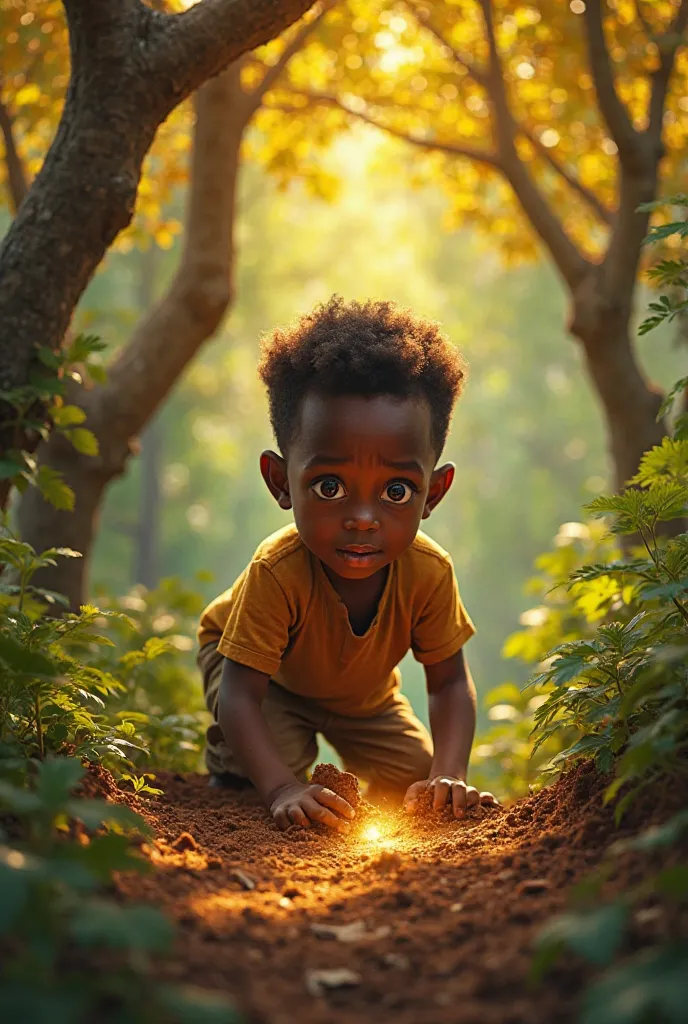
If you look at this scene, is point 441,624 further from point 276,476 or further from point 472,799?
point 276,476

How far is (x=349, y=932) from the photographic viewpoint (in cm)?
190

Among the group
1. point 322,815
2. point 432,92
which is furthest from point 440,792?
point 432,92

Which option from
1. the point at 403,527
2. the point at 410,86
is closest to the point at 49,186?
the point at 403,527

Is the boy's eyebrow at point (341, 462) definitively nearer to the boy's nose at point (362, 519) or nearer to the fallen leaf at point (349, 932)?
the boy's nose at point (362, 519)

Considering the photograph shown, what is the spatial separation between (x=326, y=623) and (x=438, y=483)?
1.90 ft

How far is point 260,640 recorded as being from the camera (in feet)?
10.9

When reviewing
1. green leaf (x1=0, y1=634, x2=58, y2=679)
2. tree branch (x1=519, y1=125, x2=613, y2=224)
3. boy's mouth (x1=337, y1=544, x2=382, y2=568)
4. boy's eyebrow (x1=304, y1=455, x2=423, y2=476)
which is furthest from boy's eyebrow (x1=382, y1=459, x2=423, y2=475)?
tree branch (x1=519, y1=125, x2=613, y2=224)

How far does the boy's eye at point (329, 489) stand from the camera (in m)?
3.00

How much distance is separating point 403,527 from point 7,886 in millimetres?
1902

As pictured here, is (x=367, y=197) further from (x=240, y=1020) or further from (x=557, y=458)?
(x=240, y=1020)

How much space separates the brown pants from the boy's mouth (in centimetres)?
98

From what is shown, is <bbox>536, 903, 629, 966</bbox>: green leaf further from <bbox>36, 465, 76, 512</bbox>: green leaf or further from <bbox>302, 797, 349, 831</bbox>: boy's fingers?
<bbox>36, 465, 76, 512</bbox>: green leaf

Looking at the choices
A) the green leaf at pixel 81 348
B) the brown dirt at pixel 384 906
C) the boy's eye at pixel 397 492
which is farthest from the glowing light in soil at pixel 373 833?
the green leaf at pixel 81 348

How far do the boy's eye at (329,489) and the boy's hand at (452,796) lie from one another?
1.00m
